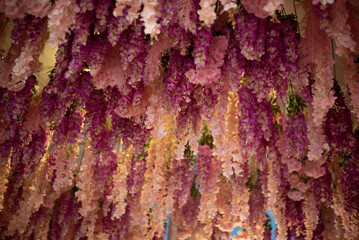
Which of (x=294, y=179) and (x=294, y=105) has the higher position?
(x=294, y=105)

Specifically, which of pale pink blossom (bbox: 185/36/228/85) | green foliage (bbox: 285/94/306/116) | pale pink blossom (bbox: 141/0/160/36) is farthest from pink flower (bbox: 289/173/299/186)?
pale pink blossom (bbox: 141/0/160/36)

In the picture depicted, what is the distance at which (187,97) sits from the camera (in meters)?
1.99

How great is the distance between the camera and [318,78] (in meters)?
1.62

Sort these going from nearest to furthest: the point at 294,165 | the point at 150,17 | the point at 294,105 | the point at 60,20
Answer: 1. the point at 150,17
2. the point at 60,20
3. the point at 294,105
4. the point at 294,165

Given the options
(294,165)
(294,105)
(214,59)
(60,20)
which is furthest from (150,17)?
(294,165)

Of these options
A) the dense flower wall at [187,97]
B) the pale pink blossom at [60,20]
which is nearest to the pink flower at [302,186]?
the dense flower wall at [187,97]

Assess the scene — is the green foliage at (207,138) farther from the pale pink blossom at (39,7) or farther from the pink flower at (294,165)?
the pale pink blossom at (39,7)

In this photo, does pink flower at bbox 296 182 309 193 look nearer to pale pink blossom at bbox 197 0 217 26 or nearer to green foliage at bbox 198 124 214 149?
green foliage at bbox 198 124 214 149

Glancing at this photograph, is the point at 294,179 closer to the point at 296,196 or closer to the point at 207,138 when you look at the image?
the point at 296,196

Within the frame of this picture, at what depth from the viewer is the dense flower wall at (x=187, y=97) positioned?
1.60 m

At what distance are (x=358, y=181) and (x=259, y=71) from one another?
1860 millimetres

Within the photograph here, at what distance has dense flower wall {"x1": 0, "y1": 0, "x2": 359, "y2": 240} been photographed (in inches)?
62.9

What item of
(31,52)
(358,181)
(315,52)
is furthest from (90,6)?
(358,181)

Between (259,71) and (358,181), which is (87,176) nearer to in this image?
(259,71)
